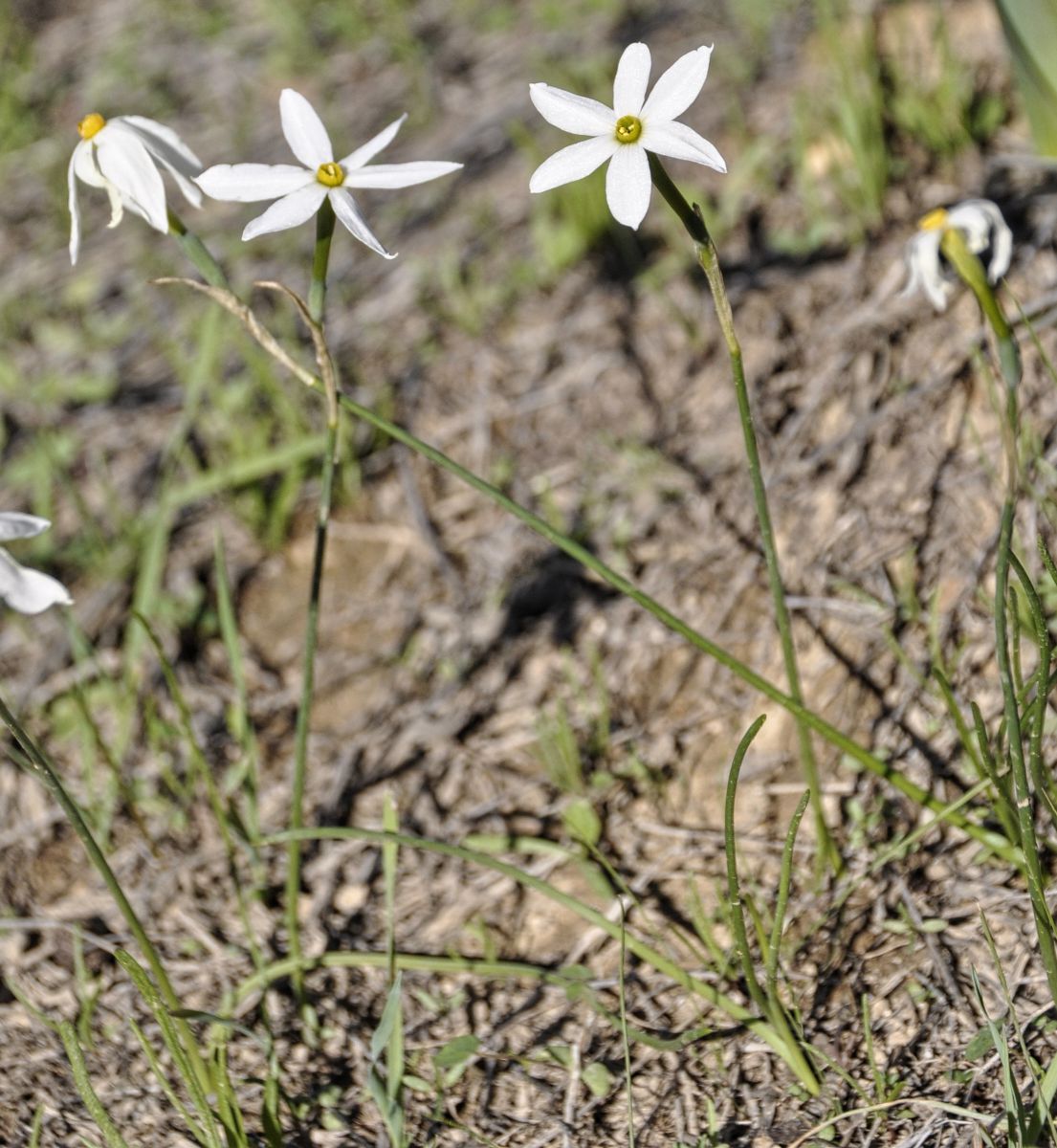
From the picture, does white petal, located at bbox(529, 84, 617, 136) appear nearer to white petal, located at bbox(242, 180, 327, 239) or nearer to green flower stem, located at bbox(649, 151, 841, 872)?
green flower stem, located at bbox(649, 151, 841, 872)

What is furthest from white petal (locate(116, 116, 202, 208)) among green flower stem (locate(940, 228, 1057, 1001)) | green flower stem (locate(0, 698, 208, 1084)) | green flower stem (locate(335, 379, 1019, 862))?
green flower stem (locate(940, 228, 1057, 1001))

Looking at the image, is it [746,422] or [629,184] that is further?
[746,422]

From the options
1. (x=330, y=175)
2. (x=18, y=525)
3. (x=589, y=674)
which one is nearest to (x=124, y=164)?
(x=330, y=175)

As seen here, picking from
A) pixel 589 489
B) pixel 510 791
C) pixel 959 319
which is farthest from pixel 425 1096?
pixel 959 319

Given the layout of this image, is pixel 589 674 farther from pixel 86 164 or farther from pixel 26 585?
pixel 86 164

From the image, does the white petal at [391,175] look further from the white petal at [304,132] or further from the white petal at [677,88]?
the white petal at [677,88]
